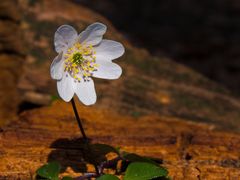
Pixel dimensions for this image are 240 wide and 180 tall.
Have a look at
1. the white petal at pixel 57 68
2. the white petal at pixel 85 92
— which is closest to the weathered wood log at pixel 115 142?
the white petal at pixel 85 92

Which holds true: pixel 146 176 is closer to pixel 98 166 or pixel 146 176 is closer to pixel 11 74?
pixel 98 166

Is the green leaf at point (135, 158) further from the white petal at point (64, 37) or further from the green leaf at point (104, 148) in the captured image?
the white petal at point (64, 37)

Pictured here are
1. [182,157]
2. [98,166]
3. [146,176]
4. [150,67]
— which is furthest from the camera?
[150,67]

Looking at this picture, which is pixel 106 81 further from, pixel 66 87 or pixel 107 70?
pixel 66 87

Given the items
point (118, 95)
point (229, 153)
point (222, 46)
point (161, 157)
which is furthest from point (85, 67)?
point (222, 46)

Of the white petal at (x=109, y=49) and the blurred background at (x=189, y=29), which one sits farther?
the blurred background at (x=189, y=29)

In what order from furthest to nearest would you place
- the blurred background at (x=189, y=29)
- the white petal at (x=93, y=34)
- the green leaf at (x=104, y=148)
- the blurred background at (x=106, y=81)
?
the blurred background at (x=189, y=29)
the blurred background at (x=106, y=81)
the green leaf at (x=104, y=148)
the white petal at (x=93, y=34)

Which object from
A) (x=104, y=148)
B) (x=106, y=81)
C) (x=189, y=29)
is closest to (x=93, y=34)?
(x=104, y=148)
